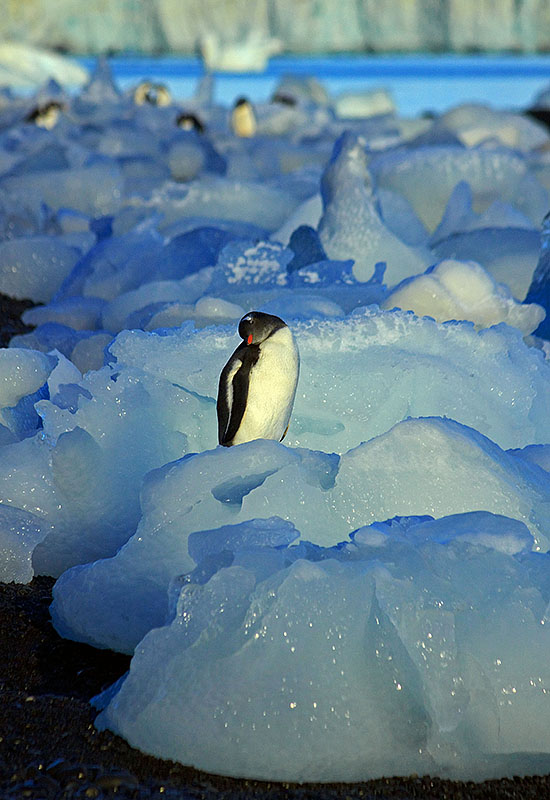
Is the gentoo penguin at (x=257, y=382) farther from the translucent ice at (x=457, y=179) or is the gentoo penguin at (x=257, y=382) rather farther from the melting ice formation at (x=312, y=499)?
the translucent ice at (x=457, y=179)

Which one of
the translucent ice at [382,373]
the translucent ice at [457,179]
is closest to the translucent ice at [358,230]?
the translucent ice at [382,373]

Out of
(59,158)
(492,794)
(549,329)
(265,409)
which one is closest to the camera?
(492,794)

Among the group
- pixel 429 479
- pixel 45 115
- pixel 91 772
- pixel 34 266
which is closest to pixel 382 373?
pixel 429 479

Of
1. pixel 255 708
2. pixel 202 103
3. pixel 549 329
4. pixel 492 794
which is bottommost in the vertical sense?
pixel 202 103

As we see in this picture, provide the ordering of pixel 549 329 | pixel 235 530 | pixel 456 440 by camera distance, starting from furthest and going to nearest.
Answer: pixel 549 329
pixel 456 440
pixel 235 530

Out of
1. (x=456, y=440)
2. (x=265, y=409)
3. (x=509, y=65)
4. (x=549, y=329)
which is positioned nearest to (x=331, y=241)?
(x=549, y=329)

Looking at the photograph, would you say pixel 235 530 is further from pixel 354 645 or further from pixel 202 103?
pixel 202 103

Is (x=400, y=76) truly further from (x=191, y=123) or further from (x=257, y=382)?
(x=257, y=382)

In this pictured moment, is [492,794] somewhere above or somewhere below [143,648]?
below
